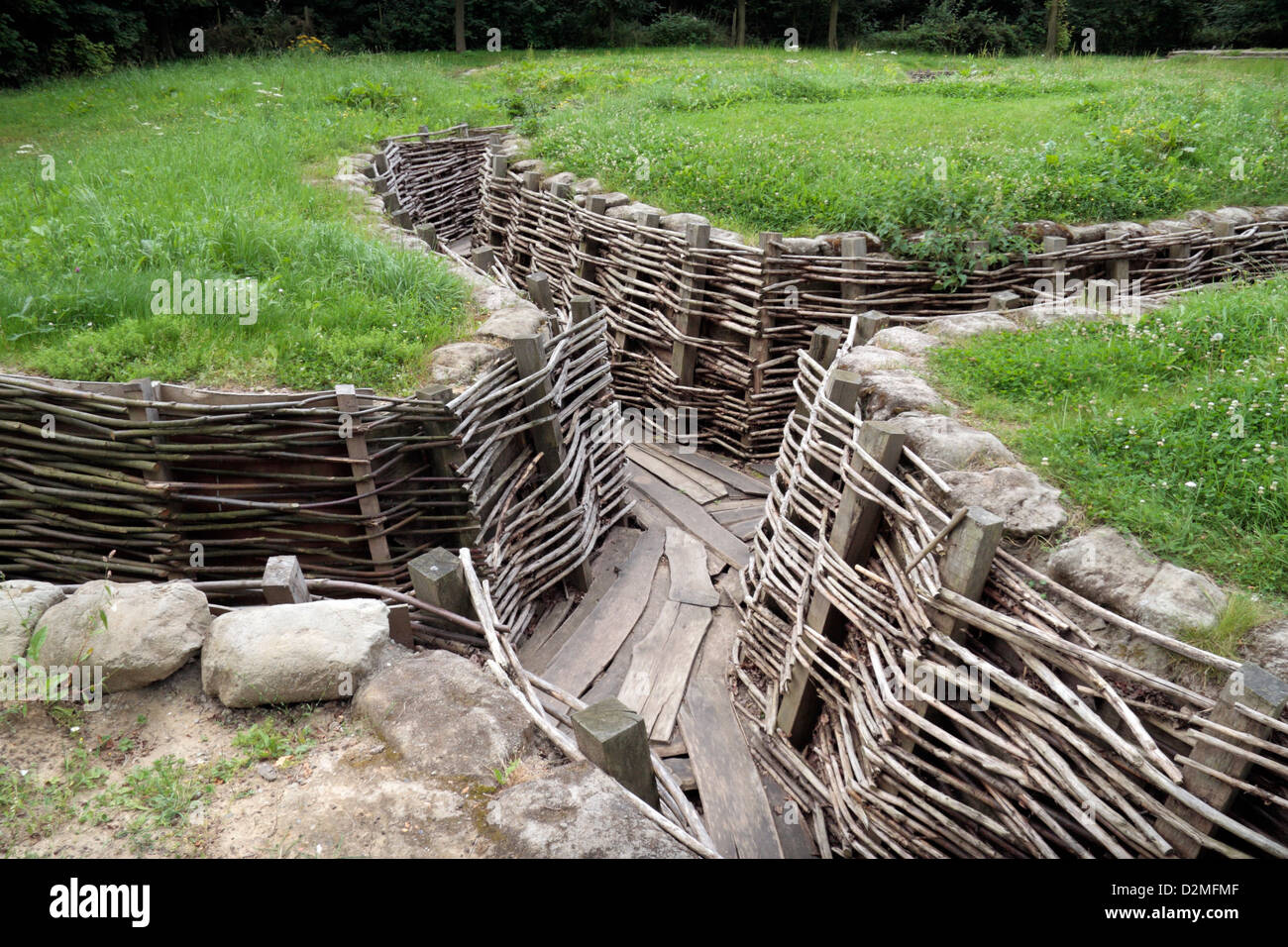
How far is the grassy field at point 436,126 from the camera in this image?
4.89 m

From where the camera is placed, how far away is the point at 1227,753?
2.44 metres

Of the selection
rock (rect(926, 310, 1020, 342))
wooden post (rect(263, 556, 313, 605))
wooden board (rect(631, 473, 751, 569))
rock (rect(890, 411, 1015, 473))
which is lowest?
wooden board (rect(631, 473, 751, 569))

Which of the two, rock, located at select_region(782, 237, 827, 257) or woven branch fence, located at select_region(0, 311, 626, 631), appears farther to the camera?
rock, located at select_region(782, 237, 827, 257)

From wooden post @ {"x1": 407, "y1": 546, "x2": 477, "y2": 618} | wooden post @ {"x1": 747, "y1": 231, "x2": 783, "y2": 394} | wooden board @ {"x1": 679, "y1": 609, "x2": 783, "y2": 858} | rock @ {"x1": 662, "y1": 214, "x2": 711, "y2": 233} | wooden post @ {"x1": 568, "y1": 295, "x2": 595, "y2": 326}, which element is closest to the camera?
wooden post @ {"x1": 407, "y1": 546, "x2": 477, "y2": 618}

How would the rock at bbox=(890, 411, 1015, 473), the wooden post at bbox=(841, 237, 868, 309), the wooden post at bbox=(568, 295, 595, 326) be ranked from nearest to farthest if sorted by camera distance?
the rock at bbox=(890, 411, 1015, 473) → the wooden post at bbox=(568, 295, 595, 326) → the wooden post at bbox=(841, 237, 868, 309)

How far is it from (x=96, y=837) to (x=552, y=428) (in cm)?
328

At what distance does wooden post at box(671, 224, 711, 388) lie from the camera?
748 centimetres

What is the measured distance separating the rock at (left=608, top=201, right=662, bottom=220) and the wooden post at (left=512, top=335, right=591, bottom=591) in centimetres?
325

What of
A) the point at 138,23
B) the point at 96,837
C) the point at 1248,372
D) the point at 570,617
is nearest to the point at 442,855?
the point at 96,837

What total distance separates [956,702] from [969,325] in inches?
106

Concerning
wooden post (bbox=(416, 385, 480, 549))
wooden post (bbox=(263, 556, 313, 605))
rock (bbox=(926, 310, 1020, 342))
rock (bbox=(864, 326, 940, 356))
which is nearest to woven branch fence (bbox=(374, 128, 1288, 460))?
rock (bbox=(926, 310, 1020, 342))

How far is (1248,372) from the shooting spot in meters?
3.98

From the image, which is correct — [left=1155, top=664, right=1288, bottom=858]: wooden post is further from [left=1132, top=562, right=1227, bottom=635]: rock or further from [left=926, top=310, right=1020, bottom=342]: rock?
[left=926, top=310, right=1020, bottom=342]: rock

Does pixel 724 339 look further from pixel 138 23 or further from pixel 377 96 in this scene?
pixel 138 23
